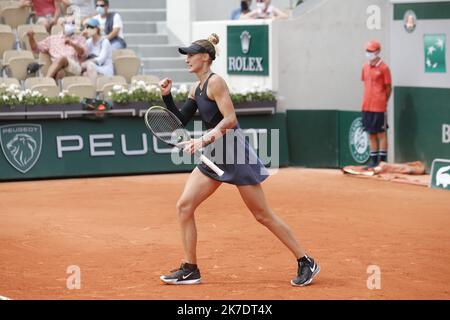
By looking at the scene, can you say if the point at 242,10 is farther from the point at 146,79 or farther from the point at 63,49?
the point at 63,49

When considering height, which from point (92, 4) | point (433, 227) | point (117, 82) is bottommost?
point (433, 227)

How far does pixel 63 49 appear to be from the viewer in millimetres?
18297

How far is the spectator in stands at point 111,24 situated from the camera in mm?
19438

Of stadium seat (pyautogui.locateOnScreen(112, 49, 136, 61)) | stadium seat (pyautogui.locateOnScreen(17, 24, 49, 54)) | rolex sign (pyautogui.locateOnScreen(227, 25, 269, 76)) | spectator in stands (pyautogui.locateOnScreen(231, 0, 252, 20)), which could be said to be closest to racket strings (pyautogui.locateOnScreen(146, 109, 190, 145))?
rolex sign (pyautogui.locateOnScreen(227, 25, 269, 76))

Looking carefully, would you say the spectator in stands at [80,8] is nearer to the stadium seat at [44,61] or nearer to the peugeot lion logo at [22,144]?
the stadium seat at [44,61]

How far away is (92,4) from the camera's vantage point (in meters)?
20.9

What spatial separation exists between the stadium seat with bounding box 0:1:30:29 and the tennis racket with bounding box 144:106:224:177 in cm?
1156

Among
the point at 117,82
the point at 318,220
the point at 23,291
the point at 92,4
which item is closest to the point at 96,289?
the point at 23,291

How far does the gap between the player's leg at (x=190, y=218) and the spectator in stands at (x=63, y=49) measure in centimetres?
966

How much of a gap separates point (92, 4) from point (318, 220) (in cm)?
983

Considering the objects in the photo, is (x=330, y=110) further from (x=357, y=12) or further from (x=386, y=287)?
(x=386, y=287)

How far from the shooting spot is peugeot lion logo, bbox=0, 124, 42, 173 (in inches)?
637

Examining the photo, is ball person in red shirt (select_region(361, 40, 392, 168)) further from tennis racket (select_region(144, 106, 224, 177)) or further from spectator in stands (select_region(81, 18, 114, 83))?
tennis racket (select_region(144, 106, 224, 177))

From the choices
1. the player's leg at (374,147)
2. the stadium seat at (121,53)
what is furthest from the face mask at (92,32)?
the player's leg at (374,147)
